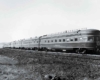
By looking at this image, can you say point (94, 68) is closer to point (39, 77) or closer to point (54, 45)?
point (39, 77)

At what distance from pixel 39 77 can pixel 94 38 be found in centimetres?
1255

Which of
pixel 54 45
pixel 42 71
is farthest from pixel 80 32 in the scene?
pixel 42 71

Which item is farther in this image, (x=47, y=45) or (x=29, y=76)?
(x=47, y=45)

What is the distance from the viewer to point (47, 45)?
30078 mm

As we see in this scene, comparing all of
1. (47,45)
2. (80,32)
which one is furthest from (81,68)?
(47,45)

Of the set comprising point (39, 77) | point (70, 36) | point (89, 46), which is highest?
point (70, 36)

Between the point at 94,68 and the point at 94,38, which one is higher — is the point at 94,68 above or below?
below

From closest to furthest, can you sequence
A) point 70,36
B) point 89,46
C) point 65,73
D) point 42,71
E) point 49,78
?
point 49,78 < point 65,73 < point 42,71 < point 89,46 < point 70,36

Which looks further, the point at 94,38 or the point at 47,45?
the point at 47,45

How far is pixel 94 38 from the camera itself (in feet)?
65.9

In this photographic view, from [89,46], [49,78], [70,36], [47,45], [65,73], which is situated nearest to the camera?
[49,78]

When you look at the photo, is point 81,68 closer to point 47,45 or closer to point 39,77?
point 39,77

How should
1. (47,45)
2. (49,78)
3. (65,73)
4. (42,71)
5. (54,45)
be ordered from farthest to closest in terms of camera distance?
1. (47,45)
2. (54,45)
3. (42,71)
4. (65,73)
5. (49,78)

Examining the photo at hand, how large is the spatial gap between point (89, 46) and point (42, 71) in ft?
35.1
